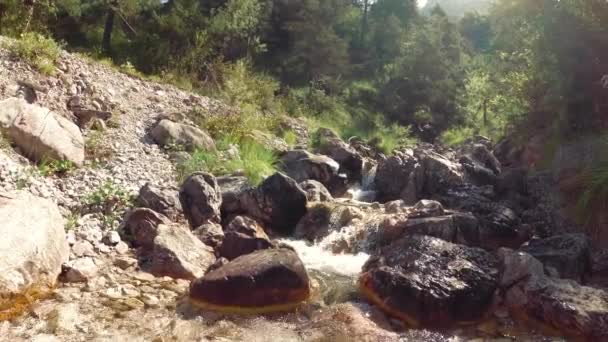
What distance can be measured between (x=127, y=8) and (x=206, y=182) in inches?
433

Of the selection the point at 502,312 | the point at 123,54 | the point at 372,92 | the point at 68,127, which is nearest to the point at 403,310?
the point at 502,312

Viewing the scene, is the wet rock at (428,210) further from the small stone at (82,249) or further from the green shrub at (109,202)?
the small stone at (82,249)

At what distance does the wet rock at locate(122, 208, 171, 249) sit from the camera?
6371 mm

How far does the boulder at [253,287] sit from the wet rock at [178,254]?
0.56 meters

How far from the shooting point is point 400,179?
12.2 m

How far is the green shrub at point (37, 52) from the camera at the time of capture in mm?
8844

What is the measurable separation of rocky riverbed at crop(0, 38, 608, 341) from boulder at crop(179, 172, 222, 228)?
0.08ft

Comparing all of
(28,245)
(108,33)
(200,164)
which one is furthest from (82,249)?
(108,33)

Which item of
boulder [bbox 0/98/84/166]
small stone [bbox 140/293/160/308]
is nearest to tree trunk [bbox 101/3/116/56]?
boulder [bbox 0/98/84/166]

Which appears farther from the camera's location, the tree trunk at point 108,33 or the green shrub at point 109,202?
the tree trunk at point 108,33

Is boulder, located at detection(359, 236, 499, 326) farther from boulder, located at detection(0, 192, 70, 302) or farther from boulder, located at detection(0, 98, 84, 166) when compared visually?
boulder, located at detection(0, 98, 84, 166)

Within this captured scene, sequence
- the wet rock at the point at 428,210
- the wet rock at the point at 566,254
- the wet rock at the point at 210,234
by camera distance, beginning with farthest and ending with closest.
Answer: the wet rock at the point at 428,210 → the wet rock at the point at 210,234 → the wet rock at the point at 566,254

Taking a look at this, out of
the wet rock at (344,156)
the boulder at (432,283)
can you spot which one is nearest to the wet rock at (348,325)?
the boulder at (432,283)

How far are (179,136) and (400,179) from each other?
587cm
